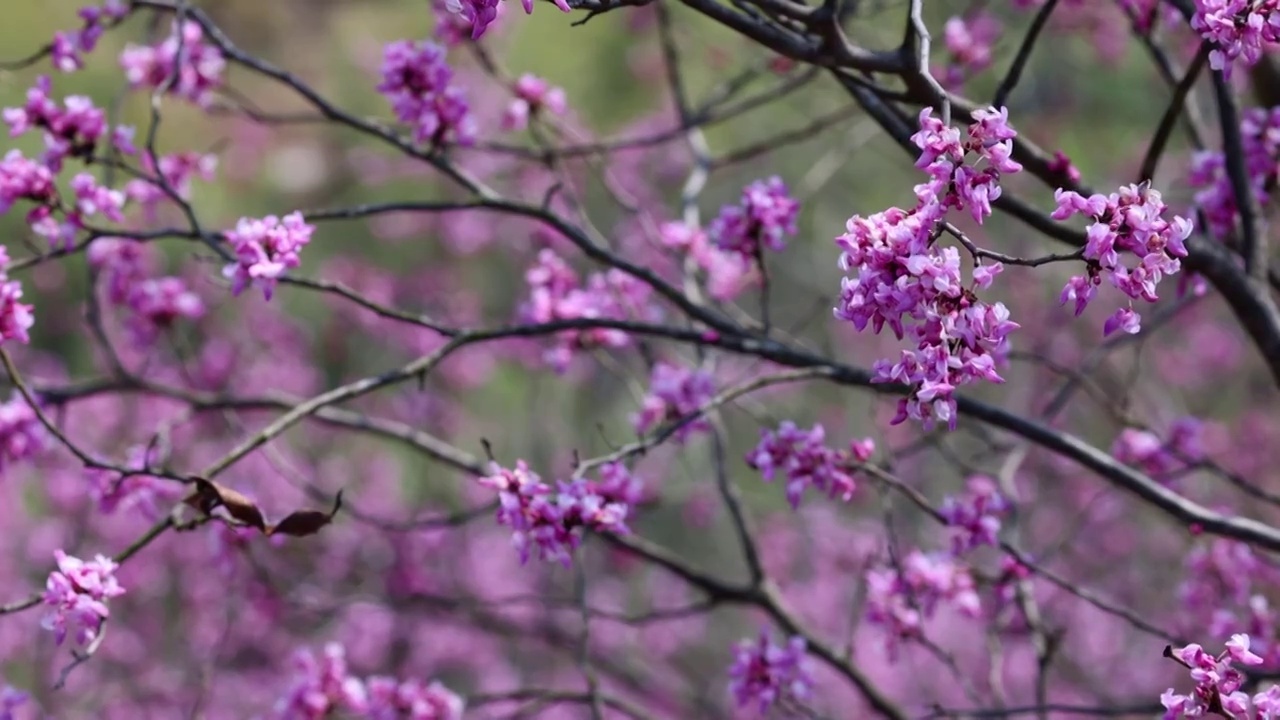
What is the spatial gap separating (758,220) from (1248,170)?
4.09 feet

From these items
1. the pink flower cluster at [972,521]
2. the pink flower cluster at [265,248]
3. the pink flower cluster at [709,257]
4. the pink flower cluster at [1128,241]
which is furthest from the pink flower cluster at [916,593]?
the pink flower cluster at [265,248]

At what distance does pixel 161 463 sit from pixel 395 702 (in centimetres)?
94

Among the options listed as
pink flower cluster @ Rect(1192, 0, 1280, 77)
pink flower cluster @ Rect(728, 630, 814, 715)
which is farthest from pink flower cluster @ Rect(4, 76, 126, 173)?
pink flower cluster @ Rect(1192, 0, 1280, 77)

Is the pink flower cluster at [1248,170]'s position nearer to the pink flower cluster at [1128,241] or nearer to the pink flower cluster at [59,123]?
the pink flower cluster at [1128,241]

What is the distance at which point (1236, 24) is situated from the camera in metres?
2.19

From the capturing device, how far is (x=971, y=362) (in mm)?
1918

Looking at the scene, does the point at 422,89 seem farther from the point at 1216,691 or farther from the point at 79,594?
the point at 1216,691

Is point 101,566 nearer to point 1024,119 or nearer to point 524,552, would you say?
point 524,552

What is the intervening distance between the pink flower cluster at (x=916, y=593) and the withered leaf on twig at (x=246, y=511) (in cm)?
173

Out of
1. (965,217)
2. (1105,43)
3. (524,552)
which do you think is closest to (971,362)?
(524,552)

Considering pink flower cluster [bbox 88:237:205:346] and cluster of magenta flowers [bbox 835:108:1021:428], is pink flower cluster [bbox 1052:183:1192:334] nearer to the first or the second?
cluster of magenta flowers [bbox 835:108:1021:428]

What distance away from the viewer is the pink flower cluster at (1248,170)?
10.1 feet

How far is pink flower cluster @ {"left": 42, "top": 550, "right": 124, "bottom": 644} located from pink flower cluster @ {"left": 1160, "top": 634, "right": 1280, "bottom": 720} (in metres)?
2.07

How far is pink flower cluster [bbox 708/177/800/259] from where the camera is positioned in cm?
312
